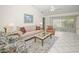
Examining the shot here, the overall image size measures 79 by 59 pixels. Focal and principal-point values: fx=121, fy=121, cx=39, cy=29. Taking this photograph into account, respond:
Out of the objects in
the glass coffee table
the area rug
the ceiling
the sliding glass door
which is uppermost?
the ceiling

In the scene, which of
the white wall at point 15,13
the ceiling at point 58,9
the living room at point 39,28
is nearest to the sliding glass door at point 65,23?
the living room at point 39,28

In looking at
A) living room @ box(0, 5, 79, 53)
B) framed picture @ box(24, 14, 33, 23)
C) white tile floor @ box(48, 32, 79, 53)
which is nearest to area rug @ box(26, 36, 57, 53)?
living room @ box(0, 5, 79, 53)

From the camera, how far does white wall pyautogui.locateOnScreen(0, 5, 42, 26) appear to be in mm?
2311

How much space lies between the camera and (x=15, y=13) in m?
2.34

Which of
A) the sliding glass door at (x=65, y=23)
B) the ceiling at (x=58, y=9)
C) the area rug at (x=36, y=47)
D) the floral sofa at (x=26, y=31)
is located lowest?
the area rug at (x=36, y=47)

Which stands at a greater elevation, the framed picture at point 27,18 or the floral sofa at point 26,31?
the framed picture at point 27,18

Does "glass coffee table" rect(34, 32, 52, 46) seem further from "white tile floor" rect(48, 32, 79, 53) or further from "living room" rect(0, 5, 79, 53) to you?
"white tile floor" rect(48, 32, 79, 53)

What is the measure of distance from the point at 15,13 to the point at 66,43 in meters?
1.15

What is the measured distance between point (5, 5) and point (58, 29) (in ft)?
3.69

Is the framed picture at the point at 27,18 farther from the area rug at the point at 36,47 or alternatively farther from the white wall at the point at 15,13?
the area rug at the point at 36,47

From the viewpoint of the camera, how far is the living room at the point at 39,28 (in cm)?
233

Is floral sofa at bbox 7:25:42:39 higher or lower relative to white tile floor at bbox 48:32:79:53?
higher

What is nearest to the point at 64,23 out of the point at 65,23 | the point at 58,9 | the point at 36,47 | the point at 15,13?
A: the point at 65,23
